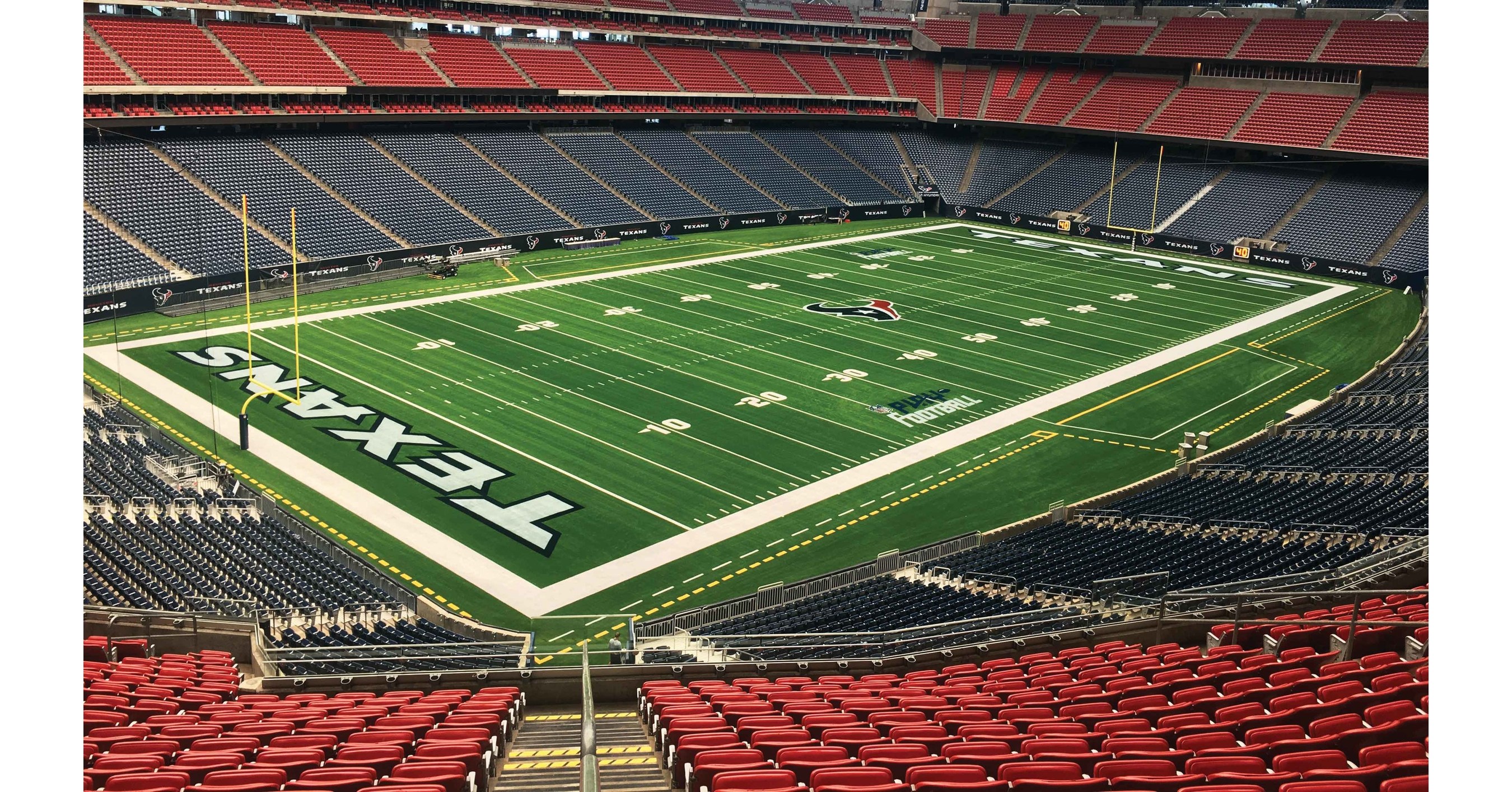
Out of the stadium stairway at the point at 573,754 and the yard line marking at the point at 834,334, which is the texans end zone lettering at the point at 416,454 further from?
the yard line marking at the point at 834,334

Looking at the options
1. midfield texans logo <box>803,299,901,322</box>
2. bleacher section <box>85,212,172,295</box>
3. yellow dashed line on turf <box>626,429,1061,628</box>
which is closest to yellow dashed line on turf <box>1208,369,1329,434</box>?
yellow dashed line on turf <box>626,429,1061,628</box>

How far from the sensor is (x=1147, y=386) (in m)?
36.0

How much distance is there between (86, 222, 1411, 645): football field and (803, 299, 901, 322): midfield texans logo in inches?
5.3

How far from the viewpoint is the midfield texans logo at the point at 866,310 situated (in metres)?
43.5

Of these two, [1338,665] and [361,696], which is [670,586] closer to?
[361,696]

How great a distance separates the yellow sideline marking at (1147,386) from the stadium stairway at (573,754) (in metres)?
21.6

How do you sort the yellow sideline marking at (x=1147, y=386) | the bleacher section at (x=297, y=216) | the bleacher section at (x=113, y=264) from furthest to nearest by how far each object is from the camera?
1. the bleacher section at (x=297, y=216)
2. the bleacher section at (x=113, y=264)
3. the yellow sideline marking at (x=1147, y=386)

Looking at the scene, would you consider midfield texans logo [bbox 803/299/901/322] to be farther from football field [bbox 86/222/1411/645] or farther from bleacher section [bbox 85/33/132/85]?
bleacher section [bbox 85/33/132/85]

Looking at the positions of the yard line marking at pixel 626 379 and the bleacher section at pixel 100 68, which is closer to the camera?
the yard line marking at pixel 626 379

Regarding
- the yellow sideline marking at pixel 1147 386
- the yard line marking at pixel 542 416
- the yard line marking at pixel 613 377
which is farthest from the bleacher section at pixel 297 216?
the yellow sideline marking at pixel 1147 386

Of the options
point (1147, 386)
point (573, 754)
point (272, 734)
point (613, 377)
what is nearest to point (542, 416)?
point (613, 377)

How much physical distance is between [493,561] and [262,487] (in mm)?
6686

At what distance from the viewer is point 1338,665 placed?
11258 mm

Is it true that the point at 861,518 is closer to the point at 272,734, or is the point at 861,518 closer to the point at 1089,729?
the point at 1089,729
